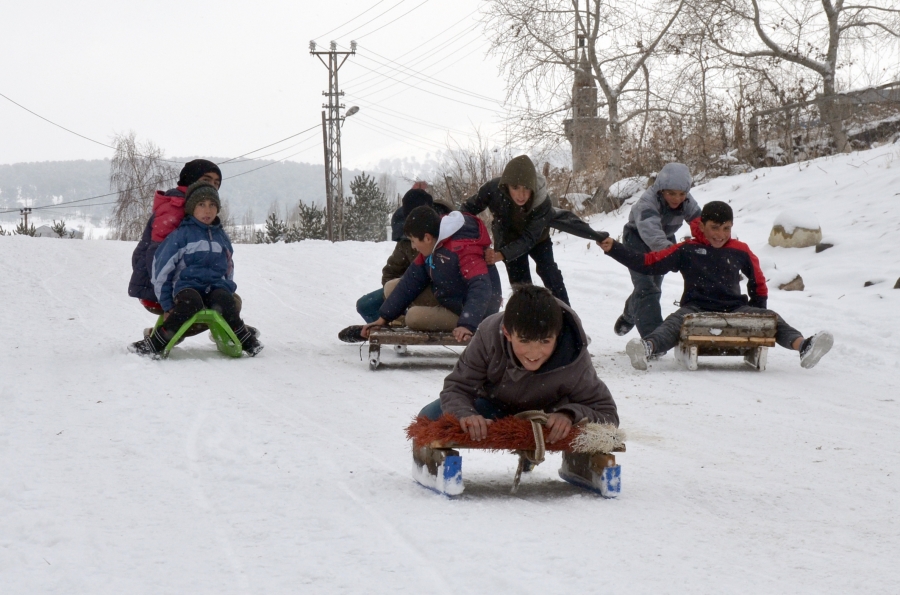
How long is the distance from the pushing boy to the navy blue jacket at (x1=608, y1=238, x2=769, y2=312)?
382 millimetres

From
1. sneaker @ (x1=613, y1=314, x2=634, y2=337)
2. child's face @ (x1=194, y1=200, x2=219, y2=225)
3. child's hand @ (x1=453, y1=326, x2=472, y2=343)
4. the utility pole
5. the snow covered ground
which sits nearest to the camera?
the snow covered ground

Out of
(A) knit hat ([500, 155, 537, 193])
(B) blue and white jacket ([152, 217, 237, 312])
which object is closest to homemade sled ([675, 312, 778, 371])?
(A) knit hat ([500, 155, 537, 193])

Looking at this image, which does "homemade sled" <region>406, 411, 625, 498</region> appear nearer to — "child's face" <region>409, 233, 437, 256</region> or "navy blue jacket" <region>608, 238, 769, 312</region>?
"child's face" <region>409, 233, 437, 256</region>

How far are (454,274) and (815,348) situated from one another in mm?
2677

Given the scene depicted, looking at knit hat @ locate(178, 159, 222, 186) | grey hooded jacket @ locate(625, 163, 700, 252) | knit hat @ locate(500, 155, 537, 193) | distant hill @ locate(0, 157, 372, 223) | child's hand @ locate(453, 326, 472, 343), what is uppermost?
distant hill @ locate(0, 157, 372, 223)

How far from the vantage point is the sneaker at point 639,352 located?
22.3 feet

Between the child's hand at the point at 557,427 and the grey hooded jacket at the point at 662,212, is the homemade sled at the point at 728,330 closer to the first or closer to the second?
the grey hooded jacket at the point at 662,212

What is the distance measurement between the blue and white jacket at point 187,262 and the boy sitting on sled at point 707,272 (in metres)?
3.02

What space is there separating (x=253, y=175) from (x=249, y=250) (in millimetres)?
174250

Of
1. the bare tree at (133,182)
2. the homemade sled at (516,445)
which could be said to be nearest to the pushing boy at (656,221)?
the homemade sled at (516,445)

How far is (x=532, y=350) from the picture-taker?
3482mm

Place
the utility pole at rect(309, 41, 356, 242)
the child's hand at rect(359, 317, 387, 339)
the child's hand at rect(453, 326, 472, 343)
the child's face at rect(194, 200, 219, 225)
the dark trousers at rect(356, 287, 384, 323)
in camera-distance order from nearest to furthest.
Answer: the child's hand at rect(453, 326, 472, 343) → the child's hand at rect(359, 317, 387, 339) → the child's face at rect(194, 200, 219, 225) → the dark trousers at rect(356, 287, 384, 323) → the utility pole at rect(309, 41, 356, 242)

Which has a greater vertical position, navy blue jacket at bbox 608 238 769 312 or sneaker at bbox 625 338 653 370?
navy blue jacket at bbox 608 238 769 312

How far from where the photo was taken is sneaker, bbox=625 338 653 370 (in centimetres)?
681
